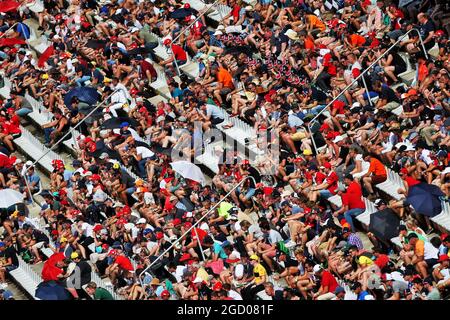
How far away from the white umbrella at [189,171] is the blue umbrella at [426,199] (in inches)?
209

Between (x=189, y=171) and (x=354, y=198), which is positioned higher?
(x=354, y=198)

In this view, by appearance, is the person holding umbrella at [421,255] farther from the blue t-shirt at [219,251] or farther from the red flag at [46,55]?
the red flag at [46,55]

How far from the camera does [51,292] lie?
32.9 meters

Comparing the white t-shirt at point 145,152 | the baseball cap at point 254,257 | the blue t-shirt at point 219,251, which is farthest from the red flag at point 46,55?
the baseball cap at point 254,257

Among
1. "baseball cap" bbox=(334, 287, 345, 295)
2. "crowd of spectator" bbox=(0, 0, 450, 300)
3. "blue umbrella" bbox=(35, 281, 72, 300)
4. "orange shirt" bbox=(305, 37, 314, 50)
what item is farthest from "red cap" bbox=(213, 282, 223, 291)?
"orange shirt" bbox=(305, 37, 314, 50)

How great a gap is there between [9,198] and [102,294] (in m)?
4.67

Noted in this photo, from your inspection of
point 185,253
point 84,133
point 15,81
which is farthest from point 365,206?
point 15,81

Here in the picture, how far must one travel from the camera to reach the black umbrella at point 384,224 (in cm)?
3134

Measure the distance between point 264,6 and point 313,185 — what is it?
7.27 m

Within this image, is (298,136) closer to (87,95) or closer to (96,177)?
(96,177)

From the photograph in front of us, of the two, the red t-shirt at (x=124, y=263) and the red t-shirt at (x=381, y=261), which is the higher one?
the red t-shirt at (x=381, y=261)

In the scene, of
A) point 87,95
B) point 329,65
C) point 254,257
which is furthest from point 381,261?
point 87,95

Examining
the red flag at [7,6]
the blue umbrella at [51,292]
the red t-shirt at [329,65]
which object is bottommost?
the red flag at [7,6]

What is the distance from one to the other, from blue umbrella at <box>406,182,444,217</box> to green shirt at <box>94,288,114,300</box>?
627cm
